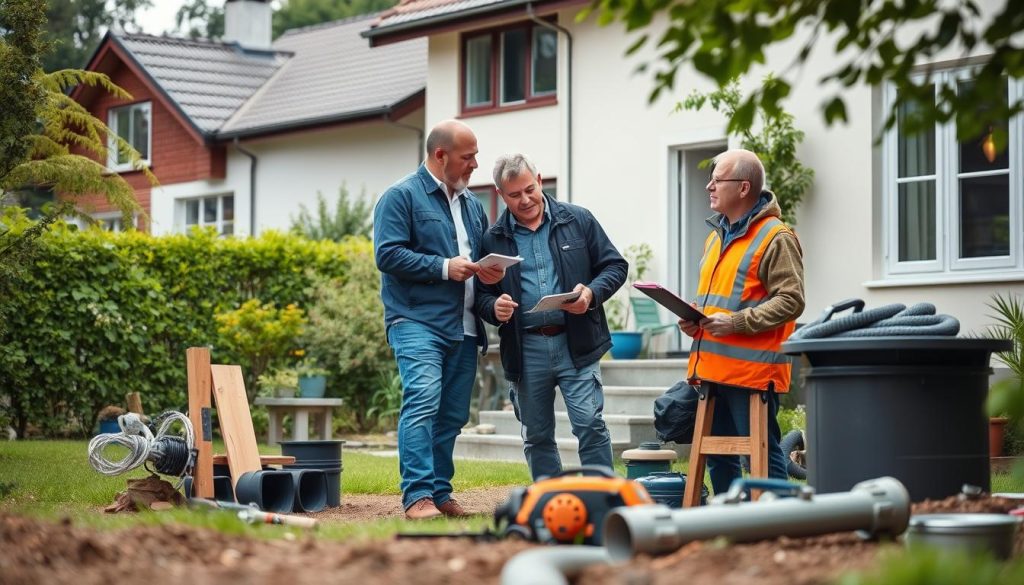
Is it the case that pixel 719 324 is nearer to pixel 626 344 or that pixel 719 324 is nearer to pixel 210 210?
pixel 626 344

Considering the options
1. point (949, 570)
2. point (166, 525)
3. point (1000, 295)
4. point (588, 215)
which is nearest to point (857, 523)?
point (949, 570)

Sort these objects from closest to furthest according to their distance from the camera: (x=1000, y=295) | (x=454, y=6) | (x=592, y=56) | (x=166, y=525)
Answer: (x=166, y=525) → (x=1000, y=295) → (x=592, y=56) → (x=454, y=6)

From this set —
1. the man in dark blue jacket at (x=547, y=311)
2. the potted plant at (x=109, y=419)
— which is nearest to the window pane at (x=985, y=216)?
the man in dark blue jacket at (x=547, y=311)

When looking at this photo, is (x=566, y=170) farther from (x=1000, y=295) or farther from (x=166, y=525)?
(x=166, y=525)

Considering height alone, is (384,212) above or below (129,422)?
above

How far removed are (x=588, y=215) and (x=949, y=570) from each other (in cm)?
452

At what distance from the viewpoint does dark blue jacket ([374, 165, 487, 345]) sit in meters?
7.72

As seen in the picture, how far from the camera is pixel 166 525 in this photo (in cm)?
509

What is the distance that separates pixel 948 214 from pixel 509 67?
7732 millimetres

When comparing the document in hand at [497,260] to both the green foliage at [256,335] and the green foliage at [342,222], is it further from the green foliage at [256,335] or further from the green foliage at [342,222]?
the green foliage at [342,222]

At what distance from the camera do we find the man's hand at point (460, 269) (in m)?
7.56

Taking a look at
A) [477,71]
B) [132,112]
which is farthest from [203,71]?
[477,71]

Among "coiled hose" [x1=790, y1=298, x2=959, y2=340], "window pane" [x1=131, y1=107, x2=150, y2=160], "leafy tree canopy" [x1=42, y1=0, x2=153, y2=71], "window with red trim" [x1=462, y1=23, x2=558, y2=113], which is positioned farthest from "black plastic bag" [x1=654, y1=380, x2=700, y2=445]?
"leafy tree canopy" [x1=42, y1=0, x2=153, y2=71]

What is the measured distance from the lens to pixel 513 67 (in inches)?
766
